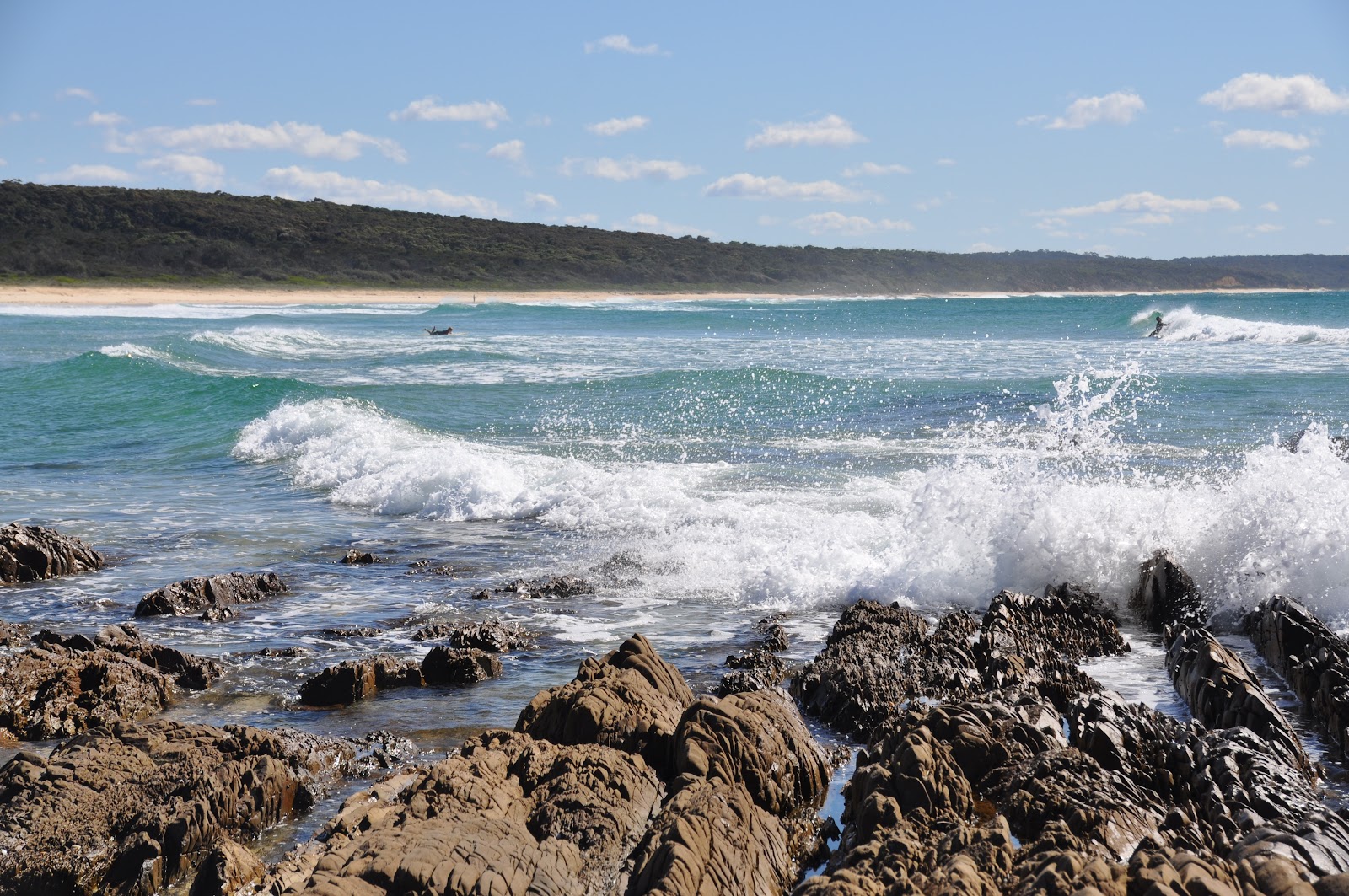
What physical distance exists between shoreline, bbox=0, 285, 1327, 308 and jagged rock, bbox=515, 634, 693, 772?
5868 cm

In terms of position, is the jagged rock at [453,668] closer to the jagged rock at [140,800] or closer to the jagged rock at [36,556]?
the jagged rock at [140,800]

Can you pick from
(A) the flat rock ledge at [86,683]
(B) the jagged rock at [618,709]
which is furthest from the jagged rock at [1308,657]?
(A) the flat rock ledge at [86,683]

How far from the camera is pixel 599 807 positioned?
3896mm

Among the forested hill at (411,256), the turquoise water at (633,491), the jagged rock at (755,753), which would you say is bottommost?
the turquoise water at (633,491)

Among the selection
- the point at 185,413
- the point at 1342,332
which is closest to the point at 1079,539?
the point at 185,413

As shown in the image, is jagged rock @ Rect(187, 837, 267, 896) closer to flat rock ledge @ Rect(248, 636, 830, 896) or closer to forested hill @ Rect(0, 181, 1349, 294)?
flat rock ledge @ Rect(248, 636, 830, 896)

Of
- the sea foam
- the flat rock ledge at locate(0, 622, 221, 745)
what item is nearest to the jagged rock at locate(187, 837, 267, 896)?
the flat rock ledge at locate(0, 622, 221, 745)

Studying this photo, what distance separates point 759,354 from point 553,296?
49.2 metres

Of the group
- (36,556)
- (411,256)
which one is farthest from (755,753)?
(411,256)

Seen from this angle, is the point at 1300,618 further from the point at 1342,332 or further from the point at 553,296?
the point at 553,296

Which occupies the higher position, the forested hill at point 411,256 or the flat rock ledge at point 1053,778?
the forested hill at point 411,256

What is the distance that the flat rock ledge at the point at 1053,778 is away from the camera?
122 inches

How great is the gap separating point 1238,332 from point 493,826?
41160 millimetres

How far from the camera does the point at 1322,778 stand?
451cm
